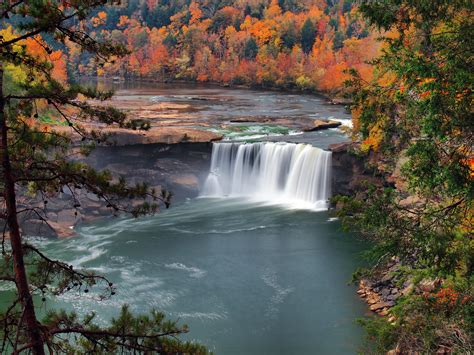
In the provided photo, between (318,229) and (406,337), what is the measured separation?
15.7m

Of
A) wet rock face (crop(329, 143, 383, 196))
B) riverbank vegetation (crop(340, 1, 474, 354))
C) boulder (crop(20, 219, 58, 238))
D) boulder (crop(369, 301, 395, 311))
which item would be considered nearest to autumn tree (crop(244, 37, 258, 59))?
wet rock face (crop(329, 143, 383, 196))

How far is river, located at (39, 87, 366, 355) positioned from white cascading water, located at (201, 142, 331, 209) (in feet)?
0.51

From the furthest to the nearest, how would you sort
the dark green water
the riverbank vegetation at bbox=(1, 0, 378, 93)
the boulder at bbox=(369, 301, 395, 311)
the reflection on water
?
1. the riverbank vegetation at bbox=(1, 0, 378, 93)
2. the reflection on water
3. the boulder at bbox=(369, 301, 395, 311)
4. the dark green water

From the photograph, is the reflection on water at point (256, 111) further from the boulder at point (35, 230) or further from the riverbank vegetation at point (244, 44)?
the boulder at point (35, 230)

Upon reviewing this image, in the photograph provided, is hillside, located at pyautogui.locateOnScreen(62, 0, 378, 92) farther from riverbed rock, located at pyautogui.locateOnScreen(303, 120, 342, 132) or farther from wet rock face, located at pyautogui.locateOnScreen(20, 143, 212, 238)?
wet rock face, located at pyautogui.locateOnScreen(20, 143, 212, 238)

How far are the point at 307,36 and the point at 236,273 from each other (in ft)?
244

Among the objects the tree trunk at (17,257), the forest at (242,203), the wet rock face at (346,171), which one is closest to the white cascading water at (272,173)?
the forest at (242,203)

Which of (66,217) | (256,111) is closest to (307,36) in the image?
(256,111)

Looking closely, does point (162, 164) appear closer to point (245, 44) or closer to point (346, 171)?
point (346, 171)

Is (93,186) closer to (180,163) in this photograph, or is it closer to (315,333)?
(315,333)

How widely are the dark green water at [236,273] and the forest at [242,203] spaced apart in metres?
0.09

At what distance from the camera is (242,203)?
3259 centimetres

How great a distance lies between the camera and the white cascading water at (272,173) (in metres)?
31.5

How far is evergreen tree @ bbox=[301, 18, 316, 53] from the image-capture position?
8969 centimetres
